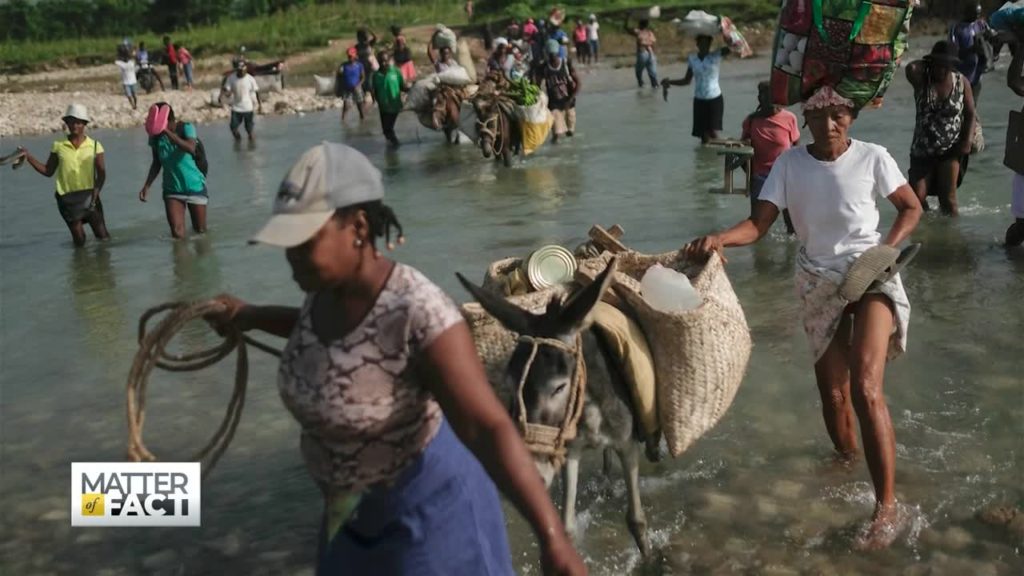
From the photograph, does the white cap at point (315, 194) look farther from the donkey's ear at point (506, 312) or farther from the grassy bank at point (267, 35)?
the grassy bank at point (267, 35)

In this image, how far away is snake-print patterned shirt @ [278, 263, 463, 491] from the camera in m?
2.73

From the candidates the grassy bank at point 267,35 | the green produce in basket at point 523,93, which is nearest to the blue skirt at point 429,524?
the green produce in basket at point 523,93

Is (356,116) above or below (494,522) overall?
below

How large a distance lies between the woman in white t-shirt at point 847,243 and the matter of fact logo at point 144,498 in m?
2.79

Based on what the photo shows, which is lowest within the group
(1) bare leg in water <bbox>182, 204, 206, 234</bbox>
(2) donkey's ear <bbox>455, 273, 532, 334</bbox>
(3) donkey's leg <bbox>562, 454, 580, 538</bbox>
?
(1) bare leg in water <bbox>182, 204, 206, 234</bbox>

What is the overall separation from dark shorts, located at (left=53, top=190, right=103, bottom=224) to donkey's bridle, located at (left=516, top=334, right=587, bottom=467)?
10.1 m

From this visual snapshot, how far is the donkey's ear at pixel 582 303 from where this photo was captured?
3967 millimetres

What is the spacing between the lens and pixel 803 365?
736cm

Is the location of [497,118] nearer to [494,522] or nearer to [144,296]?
[144,296]

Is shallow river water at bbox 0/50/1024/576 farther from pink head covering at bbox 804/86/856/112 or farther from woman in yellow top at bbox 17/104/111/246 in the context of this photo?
pink head covering at bbox 804/86/856/112

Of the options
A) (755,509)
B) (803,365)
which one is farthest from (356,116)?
(755,509)

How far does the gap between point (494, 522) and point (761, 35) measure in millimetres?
42838

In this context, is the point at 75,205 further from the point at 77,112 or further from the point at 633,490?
the point at 633,490

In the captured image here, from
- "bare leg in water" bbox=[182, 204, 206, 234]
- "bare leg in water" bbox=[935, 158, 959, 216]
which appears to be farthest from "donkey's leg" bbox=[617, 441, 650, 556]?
"bare leg in water" bbox=[182, 204, 206, 234]
